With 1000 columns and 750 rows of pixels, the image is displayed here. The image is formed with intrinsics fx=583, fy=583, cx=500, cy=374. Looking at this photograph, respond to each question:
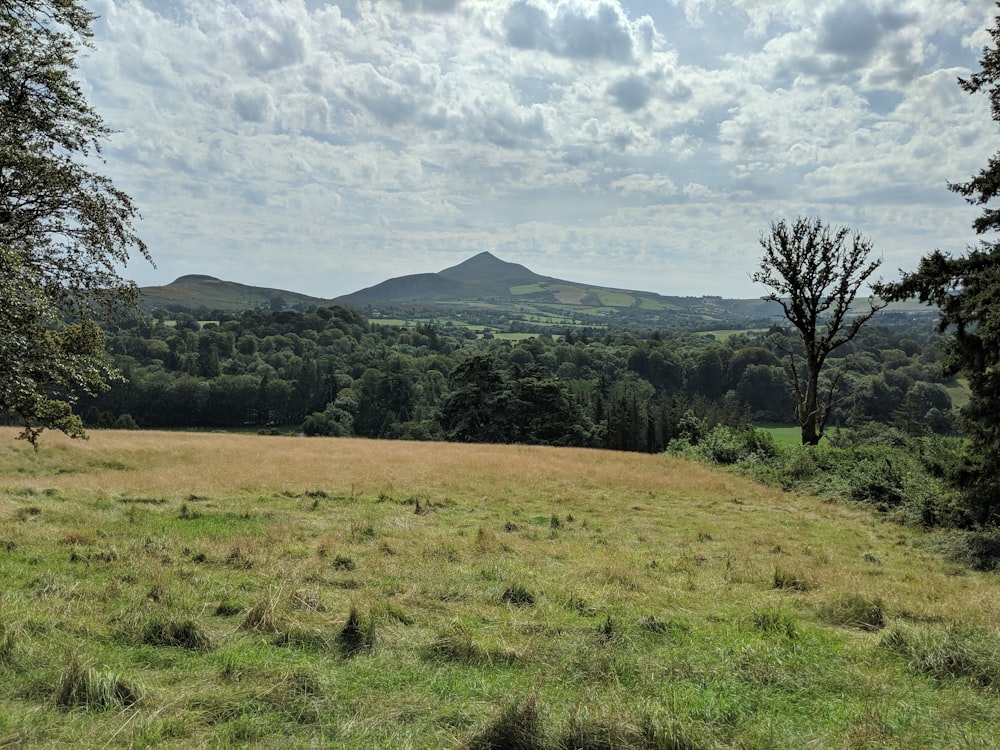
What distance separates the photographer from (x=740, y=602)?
29.9ft

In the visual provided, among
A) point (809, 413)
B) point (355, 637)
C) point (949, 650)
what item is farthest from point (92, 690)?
point (809, 413)

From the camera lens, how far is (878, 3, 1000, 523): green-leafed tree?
45.1 feet

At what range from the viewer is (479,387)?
221ft

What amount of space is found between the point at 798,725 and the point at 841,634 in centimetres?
310

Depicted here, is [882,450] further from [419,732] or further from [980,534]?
[419,732]

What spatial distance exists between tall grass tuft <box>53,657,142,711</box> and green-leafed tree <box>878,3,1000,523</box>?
1628 centimetres

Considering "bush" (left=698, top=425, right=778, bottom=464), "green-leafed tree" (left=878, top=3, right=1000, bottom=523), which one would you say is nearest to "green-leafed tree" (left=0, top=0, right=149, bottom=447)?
"green-leafed tree" (left=878, top=3, right=1000, bottom=523)

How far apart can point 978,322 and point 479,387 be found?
179 ft

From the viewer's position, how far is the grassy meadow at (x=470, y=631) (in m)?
4.99

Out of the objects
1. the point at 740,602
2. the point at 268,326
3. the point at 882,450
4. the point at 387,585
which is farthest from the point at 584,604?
the point at 268,326

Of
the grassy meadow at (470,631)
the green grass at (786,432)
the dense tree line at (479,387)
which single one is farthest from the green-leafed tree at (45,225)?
the green grass at (786,432)

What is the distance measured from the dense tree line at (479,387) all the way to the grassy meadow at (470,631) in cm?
3513

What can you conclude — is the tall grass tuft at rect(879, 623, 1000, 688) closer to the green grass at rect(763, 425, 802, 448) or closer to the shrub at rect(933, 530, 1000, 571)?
the shrub at rect(933, 530, 1000, 571)

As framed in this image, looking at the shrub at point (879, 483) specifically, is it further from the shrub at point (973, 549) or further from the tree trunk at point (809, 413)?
the tree trunk at point (809, 413)
